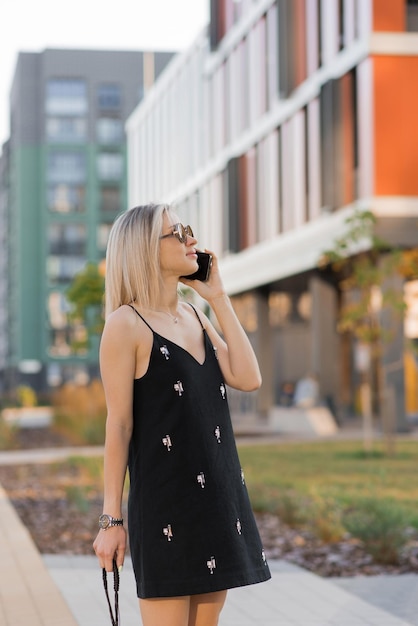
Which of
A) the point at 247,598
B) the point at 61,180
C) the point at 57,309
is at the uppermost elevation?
the point at 61,180

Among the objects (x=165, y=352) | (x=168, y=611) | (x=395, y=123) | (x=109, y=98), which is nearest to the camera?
(x=168, y=611)

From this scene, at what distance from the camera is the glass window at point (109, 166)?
98.8m

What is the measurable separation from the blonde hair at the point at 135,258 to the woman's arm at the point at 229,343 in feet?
0.77

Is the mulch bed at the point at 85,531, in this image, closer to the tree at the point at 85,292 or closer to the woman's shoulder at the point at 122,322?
the woman's shoulder at the point at 122,322

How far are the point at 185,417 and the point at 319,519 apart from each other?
21.7 feet

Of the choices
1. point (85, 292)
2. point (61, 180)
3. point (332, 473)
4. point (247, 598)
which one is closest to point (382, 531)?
point (247, 598)

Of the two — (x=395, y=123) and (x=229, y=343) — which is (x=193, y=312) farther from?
(x=395, y=123)

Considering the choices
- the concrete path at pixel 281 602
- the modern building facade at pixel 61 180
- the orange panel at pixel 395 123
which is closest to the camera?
the concrete path at pixel 281 602

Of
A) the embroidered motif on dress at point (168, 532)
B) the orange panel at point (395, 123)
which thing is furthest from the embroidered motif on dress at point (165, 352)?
the orange panel at point (395, 123)

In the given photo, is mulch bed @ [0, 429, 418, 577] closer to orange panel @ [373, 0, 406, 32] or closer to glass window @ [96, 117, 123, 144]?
orange panel @ [373, 0, 406, 32]

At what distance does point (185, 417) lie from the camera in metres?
3.53

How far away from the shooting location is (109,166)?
98750 millimetres

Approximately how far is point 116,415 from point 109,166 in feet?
316

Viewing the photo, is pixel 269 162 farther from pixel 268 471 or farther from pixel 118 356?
pixel 118 356
